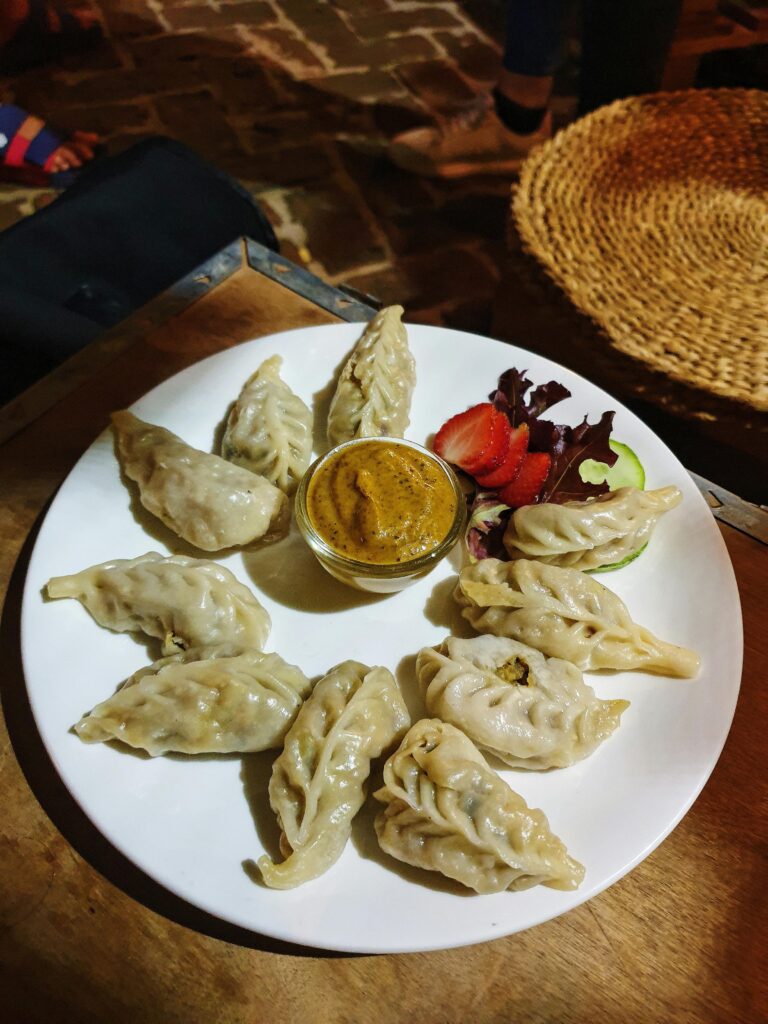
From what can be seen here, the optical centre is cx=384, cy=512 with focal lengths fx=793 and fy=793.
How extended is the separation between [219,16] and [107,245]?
4411 millimetres

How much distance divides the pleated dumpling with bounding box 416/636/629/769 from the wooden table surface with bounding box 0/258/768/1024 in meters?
0.33

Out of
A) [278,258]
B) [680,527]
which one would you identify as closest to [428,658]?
[680,527]

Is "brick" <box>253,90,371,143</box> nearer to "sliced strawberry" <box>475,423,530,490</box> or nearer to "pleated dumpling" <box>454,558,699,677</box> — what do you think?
"sliced strawberry" <box>475,423,530,490</box>

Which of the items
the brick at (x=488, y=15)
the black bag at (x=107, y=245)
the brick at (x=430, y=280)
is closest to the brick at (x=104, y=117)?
the brick at (x=430, y=280)

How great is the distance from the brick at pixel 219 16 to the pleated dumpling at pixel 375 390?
17.5ft

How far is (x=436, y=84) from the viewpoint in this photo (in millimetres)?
6102

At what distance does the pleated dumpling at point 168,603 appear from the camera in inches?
75.7

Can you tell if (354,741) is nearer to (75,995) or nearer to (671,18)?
(75,995)

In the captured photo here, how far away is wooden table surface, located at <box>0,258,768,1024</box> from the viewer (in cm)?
162

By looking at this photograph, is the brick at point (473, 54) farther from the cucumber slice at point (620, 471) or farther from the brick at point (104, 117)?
the cucumber slice at point (620, 471)

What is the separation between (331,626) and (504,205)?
13.3 ft

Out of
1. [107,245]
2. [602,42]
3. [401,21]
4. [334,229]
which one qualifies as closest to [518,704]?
[107,245]

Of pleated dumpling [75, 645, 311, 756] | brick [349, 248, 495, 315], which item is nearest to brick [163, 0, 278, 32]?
brick [349, 248, 495, 315]

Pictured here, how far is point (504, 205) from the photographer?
5258 mm
